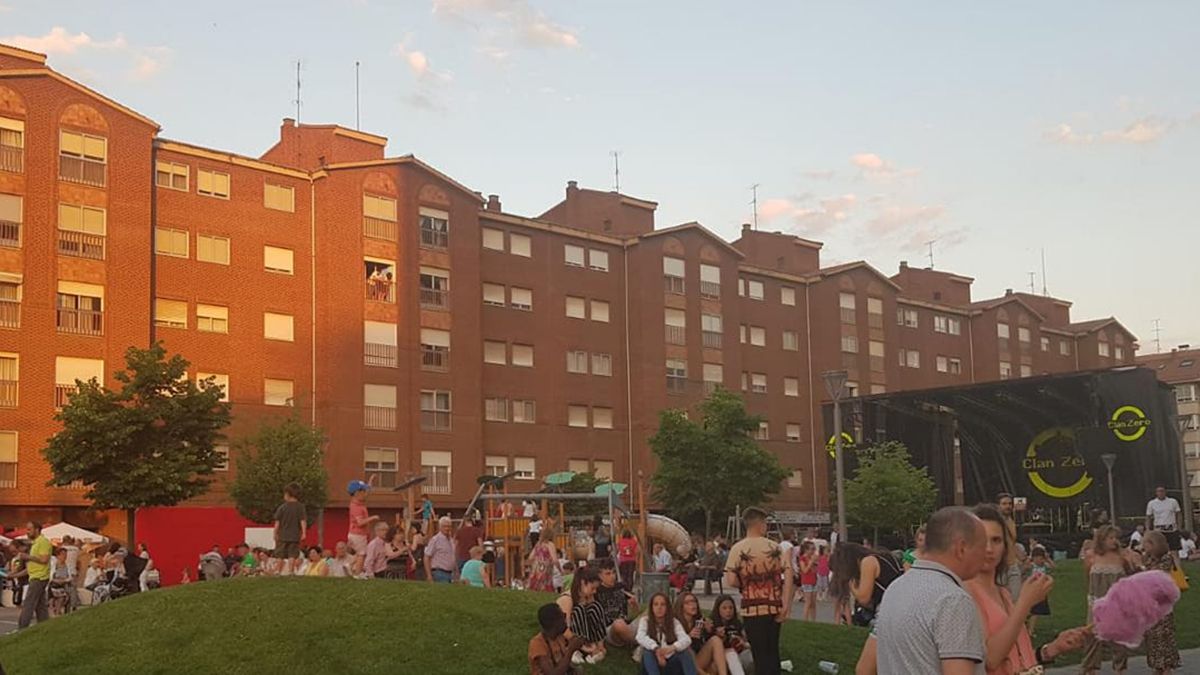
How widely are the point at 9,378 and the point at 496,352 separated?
866 inches

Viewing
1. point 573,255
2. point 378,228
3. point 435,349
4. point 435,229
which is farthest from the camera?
point 573,255

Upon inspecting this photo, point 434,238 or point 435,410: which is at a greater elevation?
point 434,238

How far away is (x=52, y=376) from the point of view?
50.1 metres

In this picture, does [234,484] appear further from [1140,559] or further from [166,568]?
[1140,559]

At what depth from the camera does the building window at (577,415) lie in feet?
219

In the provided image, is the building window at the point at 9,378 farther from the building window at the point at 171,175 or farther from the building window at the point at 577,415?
the building window at the point at 577,415

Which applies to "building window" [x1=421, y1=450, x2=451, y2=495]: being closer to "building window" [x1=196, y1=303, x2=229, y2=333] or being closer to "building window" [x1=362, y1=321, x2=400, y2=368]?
"building window" [x1=362, y1=321, x2=400, y2=368]

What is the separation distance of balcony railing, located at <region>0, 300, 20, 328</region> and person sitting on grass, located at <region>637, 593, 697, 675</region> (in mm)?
40313

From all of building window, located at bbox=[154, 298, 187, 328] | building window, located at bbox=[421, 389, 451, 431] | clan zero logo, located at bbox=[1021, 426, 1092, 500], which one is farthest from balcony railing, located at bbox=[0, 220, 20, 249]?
clan zero logo, located at bbox=[1021, 426, 1092, 500]

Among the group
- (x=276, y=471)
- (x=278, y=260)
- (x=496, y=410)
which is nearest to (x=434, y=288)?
(x=496, y=410)

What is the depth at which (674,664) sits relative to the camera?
15.4 m

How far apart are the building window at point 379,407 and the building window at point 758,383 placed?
2321cm

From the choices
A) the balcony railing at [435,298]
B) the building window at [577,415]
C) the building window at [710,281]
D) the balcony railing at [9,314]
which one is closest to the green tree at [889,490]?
the building window at [577,415]

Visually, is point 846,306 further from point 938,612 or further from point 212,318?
point 938,612
